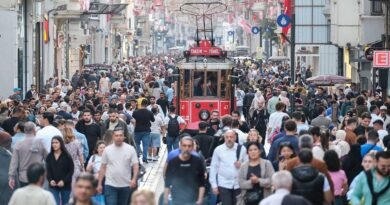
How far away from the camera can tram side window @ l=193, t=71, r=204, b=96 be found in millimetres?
36406

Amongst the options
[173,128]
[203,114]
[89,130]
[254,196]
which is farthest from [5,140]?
[203,114]

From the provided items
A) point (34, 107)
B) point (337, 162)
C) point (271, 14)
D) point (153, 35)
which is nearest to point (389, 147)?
point (337, 162)

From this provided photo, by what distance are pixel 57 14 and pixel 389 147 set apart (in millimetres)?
40241

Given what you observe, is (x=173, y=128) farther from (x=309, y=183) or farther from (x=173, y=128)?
(x=309, y=183)

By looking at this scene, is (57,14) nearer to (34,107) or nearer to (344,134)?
(34,107)

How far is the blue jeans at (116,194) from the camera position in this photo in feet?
63.8

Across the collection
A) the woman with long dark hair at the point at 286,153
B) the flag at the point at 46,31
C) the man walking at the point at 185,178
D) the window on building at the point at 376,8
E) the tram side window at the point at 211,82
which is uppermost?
the window on building at the point at 376,8

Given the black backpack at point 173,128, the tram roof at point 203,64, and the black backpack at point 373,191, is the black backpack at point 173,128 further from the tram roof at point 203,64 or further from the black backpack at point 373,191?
the black backpack at point 373,191

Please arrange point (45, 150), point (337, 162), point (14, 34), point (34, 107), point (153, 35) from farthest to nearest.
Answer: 1. point (153, 35)
2. point (14, 34)
3. point (34, 107)
4. point (45, 150)
5. point (337, 162)

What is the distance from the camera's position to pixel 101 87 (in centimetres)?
5025

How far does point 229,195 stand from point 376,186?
3567 millimetres

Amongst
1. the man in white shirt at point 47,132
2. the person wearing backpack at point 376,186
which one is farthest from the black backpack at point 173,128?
the person wearing backpack at point 376,186

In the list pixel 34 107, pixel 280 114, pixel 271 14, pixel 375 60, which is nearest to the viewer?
pixel 280 114

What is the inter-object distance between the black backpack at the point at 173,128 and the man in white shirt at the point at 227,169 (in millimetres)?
10275
